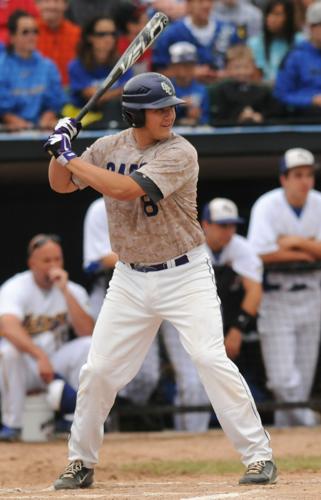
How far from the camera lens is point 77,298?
7984mm

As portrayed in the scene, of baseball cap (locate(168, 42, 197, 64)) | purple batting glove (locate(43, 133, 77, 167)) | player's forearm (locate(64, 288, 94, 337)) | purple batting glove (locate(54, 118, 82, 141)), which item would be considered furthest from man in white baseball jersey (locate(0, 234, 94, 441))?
purple batting glove (locate(43, 133, 77, 167))

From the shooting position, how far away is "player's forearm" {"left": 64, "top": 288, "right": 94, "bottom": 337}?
7.89m

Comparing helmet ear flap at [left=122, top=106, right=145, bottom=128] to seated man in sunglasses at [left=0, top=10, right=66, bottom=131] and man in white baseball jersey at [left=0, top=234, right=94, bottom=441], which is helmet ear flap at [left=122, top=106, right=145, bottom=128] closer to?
man in white baseball jersey at [left=0, top=234, right=94, bottom=441]

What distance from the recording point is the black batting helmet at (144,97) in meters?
4.88

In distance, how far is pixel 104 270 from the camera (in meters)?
7.99

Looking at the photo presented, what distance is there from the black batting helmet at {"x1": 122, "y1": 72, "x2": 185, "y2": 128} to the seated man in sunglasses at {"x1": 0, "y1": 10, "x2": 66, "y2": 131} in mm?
3893

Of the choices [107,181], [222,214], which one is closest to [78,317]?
[222,214]

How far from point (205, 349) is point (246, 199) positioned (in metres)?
5.17

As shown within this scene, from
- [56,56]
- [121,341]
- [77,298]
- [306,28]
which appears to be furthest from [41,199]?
[121,341]

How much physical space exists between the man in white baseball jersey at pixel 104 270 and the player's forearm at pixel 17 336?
61 centimetres

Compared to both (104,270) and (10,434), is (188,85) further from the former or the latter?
(10,434)

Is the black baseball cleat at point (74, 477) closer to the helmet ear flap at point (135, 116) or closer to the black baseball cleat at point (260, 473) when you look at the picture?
the black baseball cleat at point (260, 473)

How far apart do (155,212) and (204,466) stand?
6.42ft

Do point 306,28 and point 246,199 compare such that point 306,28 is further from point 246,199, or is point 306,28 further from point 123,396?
point 123,396
